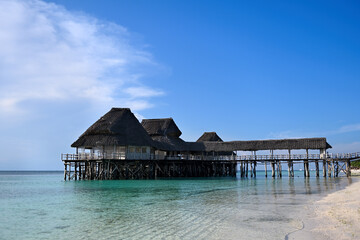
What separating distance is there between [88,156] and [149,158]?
233 inches

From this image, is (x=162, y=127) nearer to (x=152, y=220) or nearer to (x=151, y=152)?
(x=151, y=152)

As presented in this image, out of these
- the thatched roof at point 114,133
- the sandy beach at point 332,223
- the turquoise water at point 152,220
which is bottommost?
the turquoise water at point 152,220

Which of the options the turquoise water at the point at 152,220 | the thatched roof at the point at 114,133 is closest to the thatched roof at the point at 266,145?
the thatched roof at the point at 114,133

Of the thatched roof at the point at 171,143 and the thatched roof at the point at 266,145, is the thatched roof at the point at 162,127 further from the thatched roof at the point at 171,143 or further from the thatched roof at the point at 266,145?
the thatched roof at the point at 266,145

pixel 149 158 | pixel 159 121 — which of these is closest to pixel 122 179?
pixel 149 158

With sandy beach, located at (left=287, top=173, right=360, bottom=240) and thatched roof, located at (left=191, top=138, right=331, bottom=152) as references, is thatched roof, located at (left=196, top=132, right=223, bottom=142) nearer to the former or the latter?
thatched roof, located at (left=191, top=138, right=331, bottom=152)

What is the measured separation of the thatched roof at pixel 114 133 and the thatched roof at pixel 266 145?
869 cm

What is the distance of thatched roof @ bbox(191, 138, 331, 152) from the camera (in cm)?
3459

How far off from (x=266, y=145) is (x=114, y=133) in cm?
1649

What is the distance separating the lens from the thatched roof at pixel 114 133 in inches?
1252

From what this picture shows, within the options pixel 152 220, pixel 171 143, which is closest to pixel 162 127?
pixel 171 143

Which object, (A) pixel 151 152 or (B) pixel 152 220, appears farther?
(A) pixel 151 152

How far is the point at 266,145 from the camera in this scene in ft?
120

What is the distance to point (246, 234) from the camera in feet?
26.5
